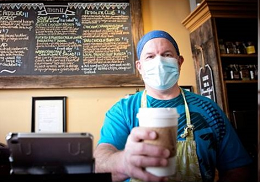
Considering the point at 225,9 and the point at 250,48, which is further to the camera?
the point at 250,48

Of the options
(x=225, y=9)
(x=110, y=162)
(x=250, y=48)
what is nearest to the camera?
(x=110, y=162)

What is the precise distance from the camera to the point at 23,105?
2340mm

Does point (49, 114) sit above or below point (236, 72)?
below

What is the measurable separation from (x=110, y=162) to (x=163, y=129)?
32 cm

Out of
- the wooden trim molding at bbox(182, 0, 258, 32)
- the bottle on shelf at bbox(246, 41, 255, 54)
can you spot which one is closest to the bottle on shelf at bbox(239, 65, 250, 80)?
the bottle on shelf at bbox(246, 41, 255, 54)

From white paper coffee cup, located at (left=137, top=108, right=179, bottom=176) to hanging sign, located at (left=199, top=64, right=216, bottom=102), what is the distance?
173 centimetres

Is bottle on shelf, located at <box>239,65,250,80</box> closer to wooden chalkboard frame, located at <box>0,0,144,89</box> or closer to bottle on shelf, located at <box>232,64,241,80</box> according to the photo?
bottle on shelf, located at <box>232,64,241,80</box>

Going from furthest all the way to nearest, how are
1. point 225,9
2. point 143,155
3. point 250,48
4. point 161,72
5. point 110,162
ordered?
point 250,48
point 225,9
point 161,72
point 110,162
point 143,155

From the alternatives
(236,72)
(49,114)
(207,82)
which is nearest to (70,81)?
(49,114)

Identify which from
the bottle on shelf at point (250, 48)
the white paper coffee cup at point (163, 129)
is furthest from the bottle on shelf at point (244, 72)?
the white paper coffee cup at point (163, 129)

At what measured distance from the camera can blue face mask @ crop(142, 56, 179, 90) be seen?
52.9 inches

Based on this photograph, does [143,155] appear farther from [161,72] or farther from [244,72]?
[244,72]

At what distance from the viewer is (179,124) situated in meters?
1.20

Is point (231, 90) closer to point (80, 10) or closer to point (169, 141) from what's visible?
point (80, 10)
